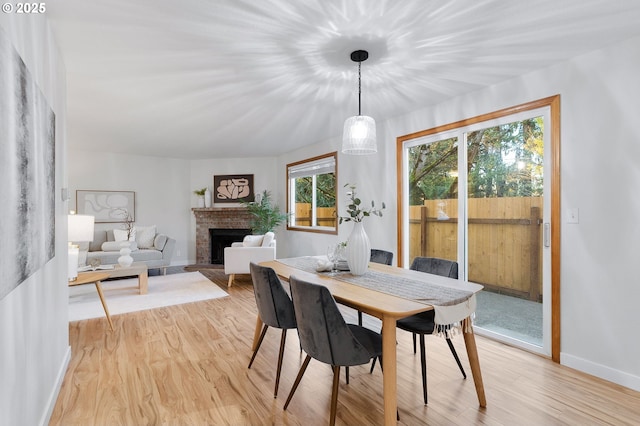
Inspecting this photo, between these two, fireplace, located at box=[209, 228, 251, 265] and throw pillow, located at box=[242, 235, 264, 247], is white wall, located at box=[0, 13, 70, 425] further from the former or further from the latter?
fireplace, located at box=[209, 228, 251, 265]

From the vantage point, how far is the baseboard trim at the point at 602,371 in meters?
2.24

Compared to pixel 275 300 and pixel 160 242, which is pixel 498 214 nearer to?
pixel 275 300

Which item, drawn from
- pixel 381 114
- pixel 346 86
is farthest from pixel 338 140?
pixel 346 86

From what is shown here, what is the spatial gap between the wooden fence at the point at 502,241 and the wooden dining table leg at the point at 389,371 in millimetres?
1948

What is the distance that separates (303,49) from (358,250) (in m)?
1.49

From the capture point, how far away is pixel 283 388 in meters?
2.23

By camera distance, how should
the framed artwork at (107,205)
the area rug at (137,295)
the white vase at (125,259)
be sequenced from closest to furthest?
the area rug at (137,295) → the white vase at (125,259) → the framed artwork at (107,205)

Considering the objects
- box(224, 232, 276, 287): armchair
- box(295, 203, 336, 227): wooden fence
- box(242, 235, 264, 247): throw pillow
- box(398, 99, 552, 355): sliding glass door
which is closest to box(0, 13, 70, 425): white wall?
box(224, 232, 276, 287): armchair

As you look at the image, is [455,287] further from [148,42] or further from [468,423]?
[148,42]

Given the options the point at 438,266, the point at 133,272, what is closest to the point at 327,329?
the point at 438,266

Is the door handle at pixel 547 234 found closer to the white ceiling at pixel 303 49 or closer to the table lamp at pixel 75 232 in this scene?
the white ceiling at pixel 303 49

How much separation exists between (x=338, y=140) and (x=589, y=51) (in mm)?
3248

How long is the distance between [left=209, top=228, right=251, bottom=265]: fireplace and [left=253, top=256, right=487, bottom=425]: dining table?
16.6 feet

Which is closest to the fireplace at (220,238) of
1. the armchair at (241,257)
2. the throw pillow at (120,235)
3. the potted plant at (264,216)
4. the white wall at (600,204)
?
the potted plant at (264,216)
